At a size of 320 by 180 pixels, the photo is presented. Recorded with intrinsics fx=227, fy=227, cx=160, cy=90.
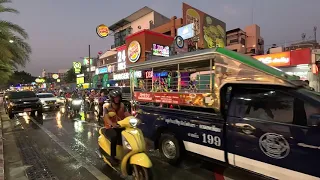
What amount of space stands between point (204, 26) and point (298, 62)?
1954 cm

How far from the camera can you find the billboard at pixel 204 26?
98.4 ft

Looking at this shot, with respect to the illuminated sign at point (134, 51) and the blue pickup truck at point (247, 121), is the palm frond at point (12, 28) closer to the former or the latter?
the blue pickup truck at point (247, 121)

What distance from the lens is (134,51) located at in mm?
25641

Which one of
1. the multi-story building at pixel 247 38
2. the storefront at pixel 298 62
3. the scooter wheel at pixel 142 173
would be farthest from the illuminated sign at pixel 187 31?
the multi-story building at pixel 247 38

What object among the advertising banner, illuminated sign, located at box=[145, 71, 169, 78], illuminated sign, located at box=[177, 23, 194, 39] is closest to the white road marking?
the advertising banner

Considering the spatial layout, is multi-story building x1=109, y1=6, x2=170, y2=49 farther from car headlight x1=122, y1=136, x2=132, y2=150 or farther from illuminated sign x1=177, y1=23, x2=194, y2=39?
car headlight x1=122, y1=136, x2=132, y2=150

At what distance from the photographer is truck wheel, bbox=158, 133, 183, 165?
16.2 ft

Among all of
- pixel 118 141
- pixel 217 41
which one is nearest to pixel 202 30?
pixel 217 41

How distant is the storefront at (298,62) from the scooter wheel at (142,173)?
1543 centimetres

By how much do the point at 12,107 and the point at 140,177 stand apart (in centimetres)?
1322

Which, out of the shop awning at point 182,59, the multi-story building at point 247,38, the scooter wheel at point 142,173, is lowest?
the scooter wheel at point 142,173

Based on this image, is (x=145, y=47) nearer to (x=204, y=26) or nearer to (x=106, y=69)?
(x=204, y=26)

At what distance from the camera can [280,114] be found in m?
3.31

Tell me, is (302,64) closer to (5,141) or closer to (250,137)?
(250,137)
